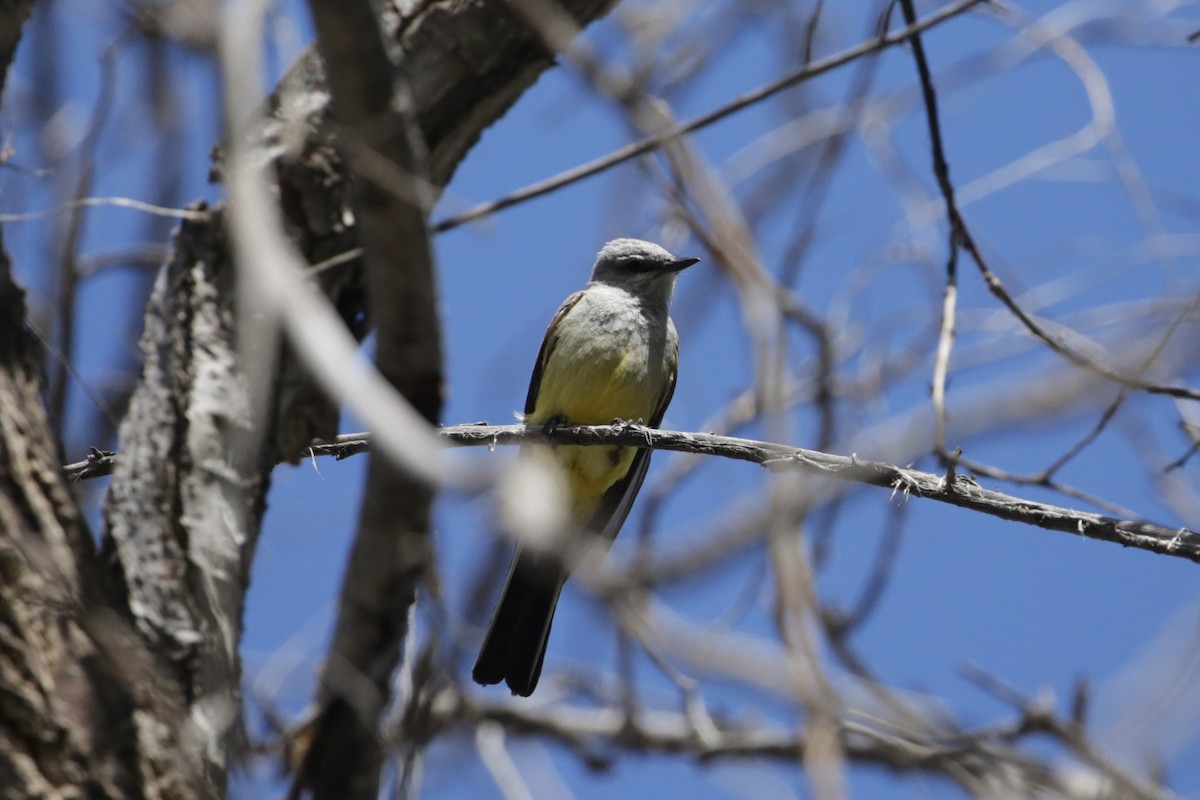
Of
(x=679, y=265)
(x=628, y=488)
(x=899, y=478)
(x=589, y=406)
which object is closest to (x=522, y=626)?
(x=628, y=488)

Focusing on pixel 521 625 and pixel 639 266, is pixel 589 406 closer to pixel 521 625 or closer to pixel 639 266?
pixel 521 625

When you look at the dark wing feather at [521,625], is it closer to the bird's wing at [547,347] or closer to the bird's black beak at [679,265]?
the bird's wing at [547,347]

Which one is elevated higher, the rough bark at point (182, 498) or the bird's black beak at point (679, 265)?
the bird's black beak at point (679, 265)

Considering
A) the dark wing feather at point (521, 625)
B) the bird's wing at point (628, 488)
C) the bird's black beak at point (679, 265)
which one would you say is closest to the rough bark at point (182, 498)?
the dark wing feather at point (521, 625)

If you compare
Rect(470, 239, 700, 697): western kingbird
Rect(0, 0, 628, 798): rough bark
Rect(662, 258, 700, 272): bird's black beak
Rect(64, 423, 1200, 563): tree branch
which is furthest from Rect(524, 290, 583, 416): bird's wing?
Rect(64, 423, 1200, 563): tree branch

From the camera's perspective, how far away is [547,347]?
6.03 metres

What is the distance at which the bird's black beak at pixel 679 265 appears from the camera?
6.29 metres

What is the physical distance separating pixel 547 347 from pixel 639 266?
786mm

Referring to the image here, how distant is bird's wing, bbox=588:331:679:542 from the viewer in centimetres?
540

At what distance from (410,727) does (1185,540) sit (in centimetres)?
198

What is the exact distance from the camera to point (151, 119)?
3.89 m

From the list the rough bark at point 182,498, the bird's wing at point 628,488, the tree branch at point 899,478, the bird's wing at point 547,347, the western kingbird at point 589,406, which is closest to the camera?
the rough bark at point 182,498

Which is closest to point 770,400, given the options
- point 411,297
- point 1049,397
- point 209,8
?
point 411,297

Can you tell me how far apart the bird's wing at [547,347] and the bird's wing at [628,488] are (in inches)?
22.7
